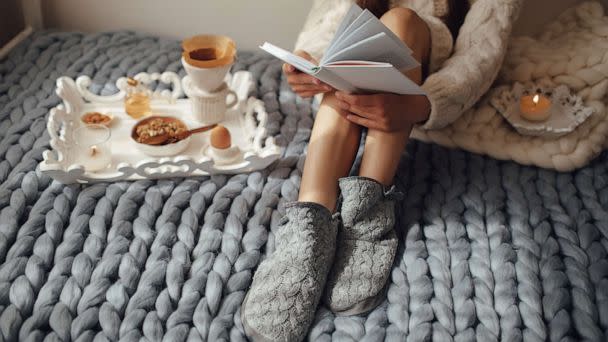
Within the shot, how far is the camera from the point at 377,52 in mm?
894

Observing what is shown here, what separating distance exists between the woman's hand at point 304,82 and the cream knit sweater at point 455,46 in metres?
0.11

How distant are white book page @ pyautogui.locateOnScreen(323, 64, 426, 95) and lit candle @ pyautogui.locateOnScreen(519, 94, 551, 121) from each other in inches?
14.4

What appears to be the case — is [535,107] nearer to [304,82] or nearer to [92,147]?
[304,82]

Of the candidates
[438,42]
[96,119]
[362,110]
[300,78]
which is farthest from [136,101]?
[438,42]

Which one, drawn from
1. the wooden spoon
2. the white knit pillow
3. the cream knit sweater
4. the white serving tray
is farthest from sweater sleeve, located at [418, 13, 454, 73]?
the wooden spoon

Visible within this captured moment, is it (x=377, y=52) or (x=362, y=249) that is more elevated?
(x=377, y=52)

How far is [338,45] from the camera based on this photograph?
0.89 m

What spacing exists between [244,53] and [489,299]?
91 centimetres

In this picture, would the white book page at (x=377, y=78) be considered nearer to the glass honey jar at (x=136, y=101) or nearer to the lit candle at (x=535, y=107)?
the lit candle at (x=535, y=107)

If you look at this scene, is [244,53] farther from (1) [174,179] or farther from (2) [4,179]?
(2) [4,179]

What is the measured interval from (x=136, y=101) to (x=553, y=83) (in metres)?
0.87

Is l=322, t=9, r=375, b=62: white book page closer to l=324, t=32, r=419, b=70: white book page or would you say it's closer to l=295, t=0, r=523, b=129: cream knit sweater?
l=324, t=32, r=419, b=70: white book page

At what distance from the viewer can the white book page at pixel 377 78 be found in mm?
844

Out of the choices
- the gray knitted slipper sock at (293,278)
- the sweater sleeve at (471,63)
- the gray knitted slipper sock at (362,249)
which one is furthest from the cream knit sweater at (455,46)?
the gray knitted slipper sock at (293,278)
